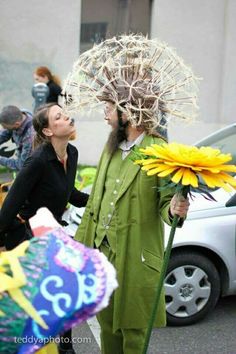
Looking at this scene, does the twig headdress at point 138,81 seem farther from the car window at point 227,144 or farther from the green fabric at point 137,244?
the car window at point 227,144

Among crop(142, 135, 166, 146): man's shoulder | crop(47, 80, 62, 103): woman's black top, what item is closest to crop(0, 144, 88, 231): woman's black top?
crop(142, 135, 166, 146): man's shoulder

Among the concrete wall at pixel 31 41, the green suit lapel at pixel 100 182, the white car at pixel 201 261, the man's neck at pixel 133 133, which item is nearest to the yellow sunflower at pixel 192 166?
the man's neck at pixel 133 133

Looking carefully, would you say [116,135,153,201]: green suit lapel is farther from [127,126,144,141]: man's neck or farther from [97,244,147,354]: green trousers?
[97,244,147,354]: green trousers

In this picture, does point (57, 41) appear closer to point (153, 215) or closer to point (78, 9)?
point (78, 9)

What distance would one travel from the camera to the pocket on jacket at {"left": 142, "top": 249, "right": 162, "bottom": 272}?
276cm

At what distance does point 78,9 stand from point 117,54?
8.24 meters

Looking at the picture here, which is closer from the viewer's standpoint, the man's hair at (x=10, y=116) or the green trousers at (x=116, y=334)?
the green trousers at (x=116, y=334)

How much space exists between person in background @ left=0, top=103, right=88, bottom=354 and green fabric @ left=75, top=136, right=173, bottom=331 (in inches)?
21.6

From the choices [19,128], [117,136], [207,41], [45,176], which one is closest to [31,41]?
[207,41]

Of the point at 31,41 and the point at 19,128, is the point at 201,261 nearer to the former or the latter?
the point at 19,128

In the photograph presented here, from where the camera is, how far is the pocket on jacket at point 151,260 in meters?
2.76

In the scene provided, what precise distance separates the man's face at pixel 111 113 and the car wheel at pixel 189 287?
5.70ft

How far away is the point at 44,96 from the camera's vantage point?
25.0 feet

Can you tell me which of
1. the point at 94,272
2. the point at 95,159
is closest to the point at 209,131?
the point at 95,159
